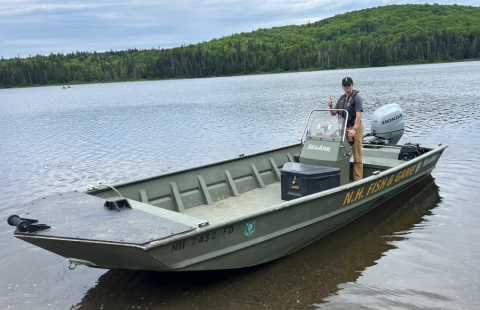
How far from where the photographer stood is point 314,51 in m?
130

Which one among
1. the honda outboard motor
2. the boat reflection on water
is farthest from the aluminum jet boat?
the honda outboard motor

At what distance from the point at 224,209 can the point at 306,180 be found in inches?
64.2

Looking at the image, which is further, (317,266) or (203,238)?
(317,266)

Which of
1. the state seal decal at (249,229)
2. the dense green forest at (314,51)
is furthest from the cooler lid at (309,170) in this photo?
the dense green forest at (314,51)

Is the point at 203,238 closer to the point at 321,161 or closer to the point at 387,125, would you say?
the point at 321,161

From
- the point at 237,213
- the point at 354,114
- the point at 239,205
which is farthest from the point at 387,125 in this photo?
the point at 237,213

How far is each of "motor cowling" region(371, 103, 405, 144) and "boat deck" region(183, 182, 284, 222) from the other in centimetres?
431

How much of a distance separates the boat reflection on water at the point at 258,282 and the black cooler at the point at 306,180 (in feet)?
3.10

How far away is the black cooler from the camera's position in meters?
6.43

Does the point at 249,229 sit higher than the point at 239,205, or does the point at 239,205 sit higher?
the point at 249,229

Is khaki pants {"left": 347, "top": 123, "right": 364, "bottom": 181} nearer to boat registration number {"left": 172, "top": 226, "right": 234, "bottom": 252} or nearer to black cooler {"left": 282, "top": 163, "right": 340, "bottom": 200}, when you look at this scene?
black cooler {"left": 282, "top": 163, "right": 340, "bottom": 200}

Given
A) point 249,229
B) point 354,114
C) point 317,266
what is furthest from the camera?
point 354,114

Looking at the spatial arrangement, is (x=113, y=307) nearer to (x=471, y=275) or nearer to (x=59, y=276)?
(x=59, y=276)

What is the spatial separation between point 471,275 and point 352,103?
3.55 m
